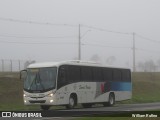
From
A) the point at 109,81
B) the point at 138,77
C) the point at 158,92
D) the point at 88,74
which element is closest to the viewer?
the point at 88,74

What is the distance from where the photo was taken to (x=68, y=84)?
34.7 metres

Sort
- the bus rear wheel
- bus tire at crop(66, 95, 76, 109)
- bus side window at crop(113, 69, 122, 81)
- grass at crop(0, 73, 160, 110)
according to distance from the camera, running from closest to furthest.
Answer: bus tire at crop(66, 95, 76, 109)
grass at crop(0, 73, 160, 110)
the bus rear wheel
bus side window at crop(113, 69, 122, 81)

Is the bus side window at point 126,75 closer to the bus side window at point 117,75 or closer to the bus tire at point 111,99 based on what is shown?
the bus side window at point 117,75

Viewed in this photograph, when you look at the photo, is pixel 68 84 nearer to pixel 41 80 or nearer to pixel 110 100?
pixel 41 80

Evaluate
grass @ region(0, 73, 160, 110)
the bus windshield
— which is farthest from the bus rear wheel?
the bus windshield

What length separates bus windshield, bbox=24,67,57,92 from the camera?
110 feet

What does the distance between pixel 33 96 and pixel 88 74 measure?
5.83 m

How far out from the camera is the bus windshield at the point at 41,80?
33.4 m

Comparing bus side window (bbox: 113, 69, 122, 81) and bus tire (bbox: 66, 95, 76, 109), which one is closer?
bus tire (bbox: 66, 95, 76, 109)

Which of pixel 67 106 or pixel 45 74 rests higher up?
pixel 45 74

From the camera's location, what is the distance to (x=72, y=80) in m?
35.3

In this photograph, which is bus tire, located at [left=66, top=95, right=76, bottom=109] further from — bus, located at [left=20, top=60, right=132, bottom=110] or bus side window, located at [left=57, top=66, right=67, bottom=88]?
bus side window, located at [left=57, top=66, right=67, bottom=88]

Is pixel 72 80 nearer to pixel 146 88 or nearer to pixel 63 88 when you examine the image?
pixel 63 88

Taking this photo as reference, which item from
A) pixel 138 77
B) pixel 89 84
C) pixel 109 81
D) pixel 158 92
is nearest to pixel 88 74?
pixel 89 84
